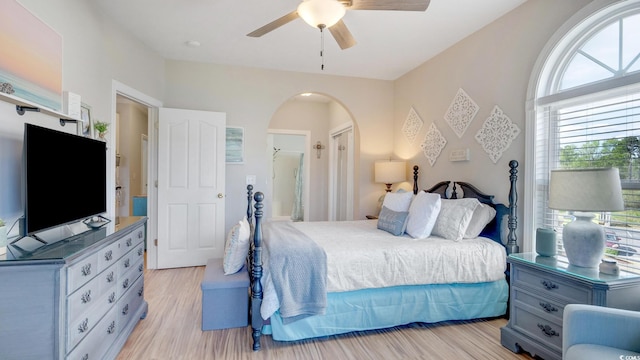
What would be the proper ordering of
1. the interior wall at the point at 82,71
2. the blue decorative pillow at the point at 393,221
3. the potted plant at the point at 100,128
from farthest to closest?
the blue decorative pillow at the point at 393,221 < the potted plant at the point at 100,128 < the interior wall at the point at 82,71

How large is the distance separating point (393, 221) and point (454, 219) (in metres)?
0.56

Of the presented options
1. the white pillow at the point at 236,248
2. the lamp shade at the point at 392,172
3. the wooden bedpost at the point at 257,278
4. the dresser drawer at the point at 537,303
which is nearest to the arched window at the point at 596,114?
the dresser drawer at the point at 537,303

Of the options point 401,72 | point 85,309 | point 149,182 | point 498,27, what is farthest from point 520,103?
point 149,182

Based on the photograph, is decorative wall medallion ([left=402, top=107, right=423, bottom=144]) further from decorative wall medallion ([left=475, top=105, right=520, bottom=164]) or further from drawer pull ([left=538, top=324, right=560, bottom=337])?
drawer pull ([left=538, top=324, right=560, bottom=337])

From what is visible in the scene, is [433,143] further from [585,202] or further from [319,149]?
[319,149]

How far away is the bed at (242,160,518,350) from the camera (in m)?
2.14

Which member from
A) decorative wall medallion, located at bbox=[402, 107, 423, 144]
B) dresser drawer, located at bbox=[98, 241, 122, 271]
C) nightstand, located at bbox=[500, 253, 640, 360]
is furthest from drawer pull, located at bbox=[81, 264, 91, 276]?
decorative wall medallion, located at bbox=[402, 107, 423, 144]

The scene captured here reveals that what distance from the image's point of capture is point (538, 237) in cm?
228

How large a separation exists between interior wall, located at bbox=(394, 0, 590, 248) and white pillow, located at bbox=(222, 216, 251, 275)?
92.9 inches

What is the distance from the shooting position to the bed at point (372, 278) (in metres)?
2.14

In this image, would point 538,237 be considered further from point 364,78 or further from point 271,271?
point 364,78

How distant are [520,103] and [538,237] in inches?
46.9

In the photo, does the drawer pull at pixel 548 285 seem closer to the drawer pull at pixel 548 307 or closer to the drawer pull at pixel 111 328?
the drawer pull at pixel 548 307

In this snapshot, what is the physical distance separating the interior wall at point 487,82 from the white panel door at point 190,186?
2752mm
